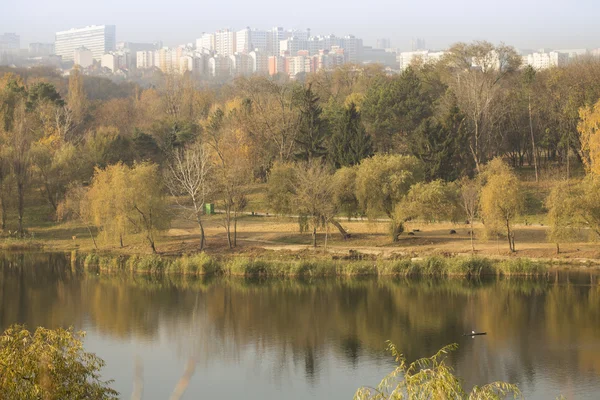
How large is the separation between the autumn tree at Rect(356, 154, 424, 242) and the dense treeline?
6 centimetres

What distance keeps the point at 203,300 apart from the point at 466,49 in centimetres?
3425

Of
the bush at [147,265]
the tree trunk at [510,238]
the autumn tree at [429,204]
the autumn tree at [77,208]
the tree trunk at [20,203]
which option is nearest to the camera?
the bush at [147,265]

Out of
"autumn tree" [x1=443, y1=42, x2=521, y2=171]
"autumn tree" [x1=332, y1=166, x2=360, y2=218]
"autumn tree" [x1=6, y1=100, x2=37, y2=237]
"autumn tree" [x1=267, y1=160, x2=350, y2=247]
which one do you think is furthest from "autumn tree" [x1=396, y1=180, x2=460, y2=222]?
"autumn tree" [x1=6, y1=100, x2=37, y2=237]

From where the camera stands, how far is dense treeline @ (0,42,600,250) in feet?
113

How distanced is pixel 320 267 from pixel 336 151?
13.7 m

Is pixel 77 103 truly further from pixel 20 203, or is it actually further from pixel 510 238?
pixel 510 238

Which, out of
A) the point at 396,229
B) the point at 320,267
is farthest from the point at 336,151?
the point at 320,267

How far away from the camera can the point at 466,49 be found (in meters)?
56.3

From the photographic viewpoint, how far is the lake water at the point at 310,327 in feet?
64.9

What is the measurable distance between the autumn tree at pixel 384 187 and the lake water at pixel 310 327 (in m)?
6.06

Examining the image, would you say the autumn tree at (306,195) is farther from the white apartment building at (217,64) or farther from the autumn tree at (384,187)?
the white apartment building at (217,64)

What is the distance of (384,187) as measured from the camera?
34844 mm

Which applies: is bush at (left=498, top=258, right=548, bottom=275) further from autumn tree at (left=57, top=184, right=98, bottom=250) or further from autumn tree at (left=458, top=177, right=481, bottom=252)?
autumn tree at (left=57, top=184, right=98, bottom=250)

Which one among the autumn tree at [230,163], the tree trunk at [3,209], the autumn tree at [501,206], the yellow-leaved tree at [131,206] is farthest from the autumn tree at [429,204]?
the tree trunk at [3,209]
